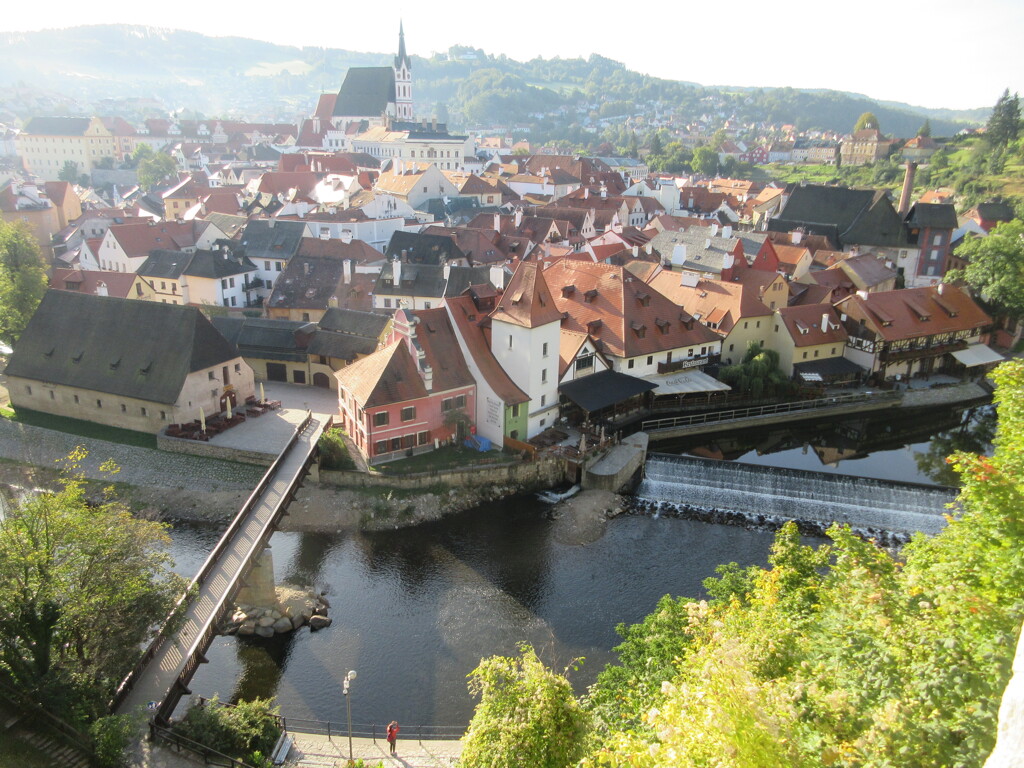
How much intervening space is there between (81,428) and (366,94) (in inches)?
4955

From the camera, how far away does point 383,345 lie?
135 feet

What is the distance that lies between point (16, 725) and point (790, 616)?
2053 cm

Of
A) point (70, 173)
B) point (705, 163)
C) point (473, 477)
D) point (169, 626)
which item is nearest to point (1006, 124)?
point (705, 163)

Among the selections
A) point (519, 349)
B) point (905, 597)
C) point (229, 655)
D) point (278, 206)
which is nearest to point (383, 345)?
point (519, 349)

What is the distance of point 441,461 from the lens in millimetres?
38031

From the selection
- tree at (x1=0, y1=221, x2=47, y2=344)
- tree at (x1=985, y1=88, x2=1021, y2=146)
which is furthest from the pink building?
tree at (x1=985, y1=88, x2=1021, y2=146)

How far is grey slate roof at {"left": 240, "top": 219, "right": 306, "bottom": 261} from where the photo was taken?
207 ft

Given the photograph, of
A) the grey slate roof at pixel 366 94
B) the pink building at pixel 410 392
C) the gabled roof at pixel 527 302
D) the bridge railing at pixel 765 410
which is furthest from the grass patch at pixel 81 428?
the grey slate roof at pixel 366 94

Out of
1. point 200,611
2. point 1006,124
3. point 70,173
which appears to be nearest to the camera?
point 200,611

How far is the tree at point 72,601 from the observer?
19828mm

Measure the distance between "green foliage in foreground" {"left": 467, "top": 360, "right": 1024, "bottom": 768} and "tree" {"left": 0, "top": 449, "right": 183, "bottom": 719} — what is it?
39.3 feet

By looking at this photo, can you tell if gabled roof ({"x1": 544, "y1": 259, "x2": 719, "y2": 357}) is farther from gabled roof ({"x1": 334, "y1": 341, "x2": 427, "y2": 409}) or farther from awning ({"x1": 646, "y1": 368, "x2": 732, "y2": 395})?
gabled roof ({"x1": 334, "y1": 341, "x2": 427, "y2": 409})

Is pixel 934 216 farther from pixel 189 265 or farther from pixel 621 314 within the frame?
pixel 189 265

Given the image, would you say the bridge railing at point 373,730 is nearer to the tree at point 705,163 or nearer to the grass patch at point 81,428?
the grass patch at point 81,428
